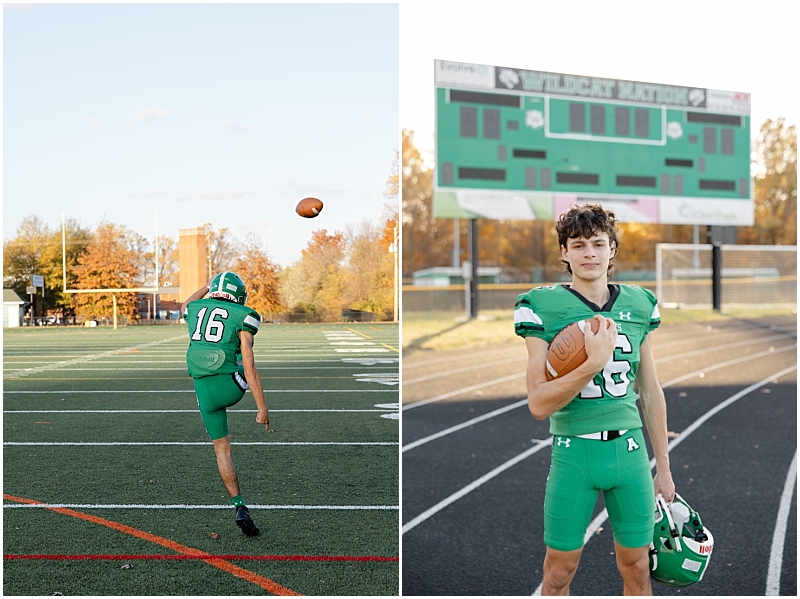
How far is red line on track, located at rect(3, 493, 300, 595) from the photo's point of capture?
2.58m

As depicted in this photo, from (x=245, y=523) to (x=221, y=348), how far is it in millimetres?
699

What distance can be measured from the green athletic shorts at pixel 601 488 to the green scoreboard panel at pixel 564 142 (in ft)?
31.5

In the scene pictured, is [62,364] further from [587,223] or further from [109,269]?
[587,223]

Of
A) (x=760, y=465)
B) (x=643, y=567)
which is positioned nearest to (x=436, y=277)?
(x=760, y=465)

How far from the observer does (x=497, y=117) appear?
465 inches

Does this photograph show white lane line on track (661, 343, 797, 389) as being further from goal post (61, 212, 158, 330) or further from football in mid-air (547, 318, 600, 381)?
football in mid-air (547, 318, 600, 381)

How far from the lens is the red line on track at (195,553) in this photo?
102 inches

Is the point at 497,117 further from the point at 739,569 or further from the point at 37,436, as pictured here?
A: the point at 37,436

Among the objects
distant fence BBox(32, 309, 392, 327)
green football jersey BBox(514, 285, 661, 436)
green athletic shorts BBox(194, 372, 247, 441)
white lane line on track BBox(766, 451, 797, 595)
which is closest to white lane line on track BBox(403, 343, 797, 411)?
white lane line on track BBox(766, 451, 797, 595)

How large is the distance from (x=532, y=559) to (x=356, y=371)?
5.41ft

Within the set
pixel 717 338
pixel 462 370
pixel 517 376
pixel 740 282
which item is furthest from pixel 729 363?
pixel 740 282

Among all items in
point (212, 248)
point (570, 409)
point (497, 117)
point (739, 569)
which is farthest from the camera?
point (497, 117)

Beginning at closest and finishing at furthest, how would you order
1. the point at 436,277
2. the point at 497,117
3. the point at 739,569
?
the point at 739,569, the point at 497,117, the point at 436,277

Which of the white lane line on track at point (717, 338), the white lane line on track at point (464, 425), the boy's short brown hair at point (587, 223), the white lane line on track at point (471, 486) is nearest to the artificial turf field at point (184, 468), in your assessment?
the boy's short brown hair at point (587, 223)
